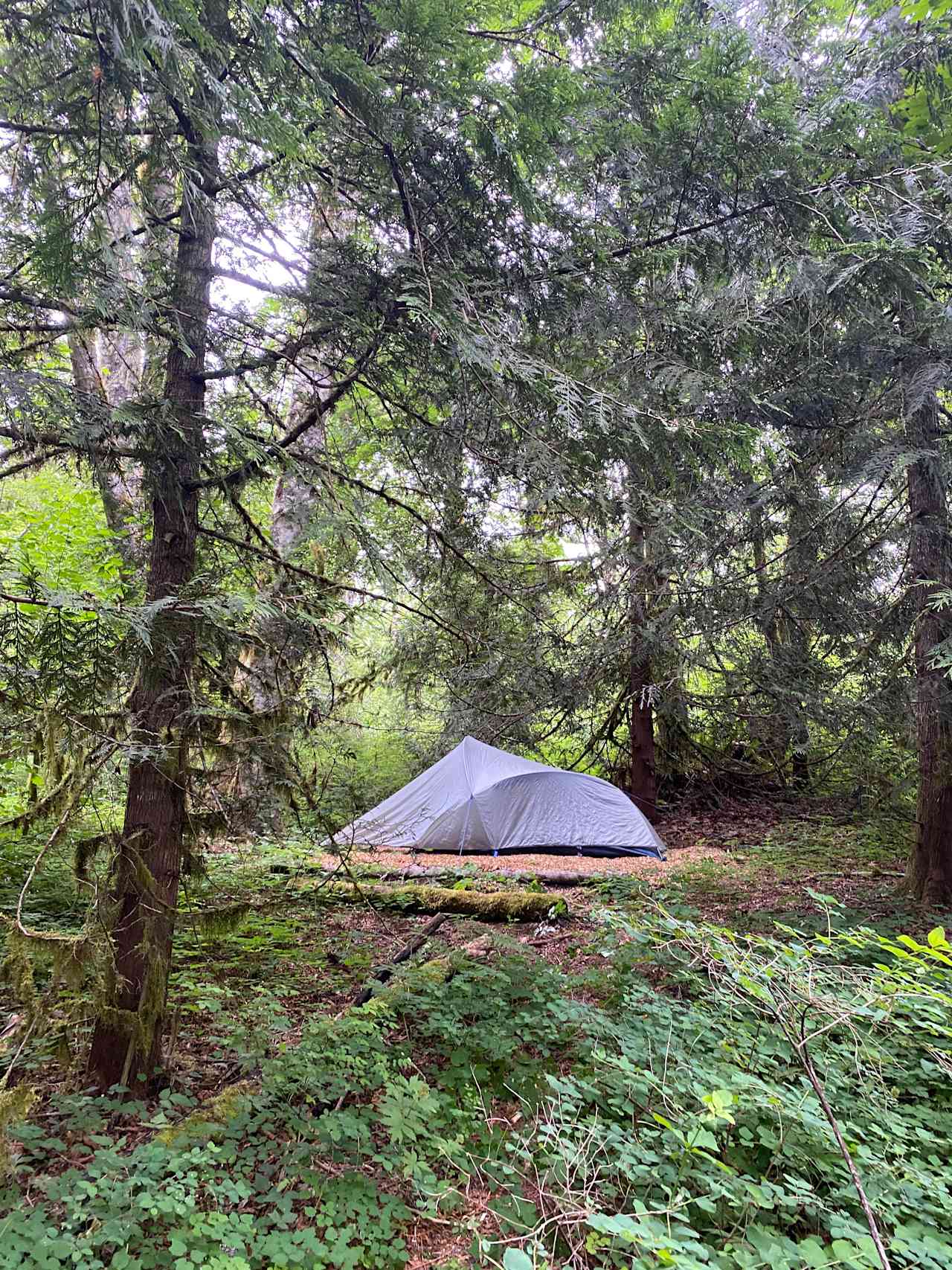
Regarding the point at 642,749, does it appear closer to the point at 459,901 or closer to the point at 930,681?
the point at 459,901

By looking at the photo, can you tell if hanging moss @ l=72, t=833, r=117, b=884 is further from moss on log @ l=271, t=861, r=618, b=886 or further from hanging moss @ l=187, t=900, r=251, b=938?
moss on log @ l=271, t=861, r=618, b=886

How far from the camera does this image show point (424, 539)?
5188 mm

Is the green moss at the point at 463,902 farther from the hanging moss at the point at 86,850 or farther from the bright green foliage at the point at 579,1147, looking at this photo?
the hanging moss at the point at 86,850

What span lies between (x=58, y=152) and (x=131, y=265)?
85 cm

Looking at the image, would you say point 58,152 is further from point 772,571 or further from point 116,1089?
point 772,571

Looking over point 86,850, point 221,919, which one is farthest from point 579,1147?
point 86,850

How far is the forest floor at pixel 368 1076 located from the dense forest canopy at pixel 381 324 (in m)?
0.47

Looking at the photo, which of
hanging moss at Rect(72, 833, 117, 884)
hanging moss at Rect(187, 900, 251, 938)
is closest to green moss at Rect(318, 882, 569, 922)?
hanging moss at Rect(187, 900, 251, 938)

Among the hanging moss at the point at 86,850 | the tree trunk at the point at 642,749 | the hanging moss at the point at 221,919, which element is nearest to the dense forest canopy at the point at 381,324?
the hanging moss at the point at 86,850

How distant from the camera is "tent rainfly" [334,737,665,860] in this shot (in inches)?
365

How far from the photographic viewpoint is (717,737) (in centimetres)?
1198

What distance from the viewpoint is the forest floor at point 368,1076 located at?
2428 mm

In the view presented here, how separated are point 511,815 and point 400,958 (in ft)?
15.4

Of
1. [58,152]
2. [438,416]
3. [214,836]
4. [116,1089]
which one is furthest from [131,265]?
[116,1089]
